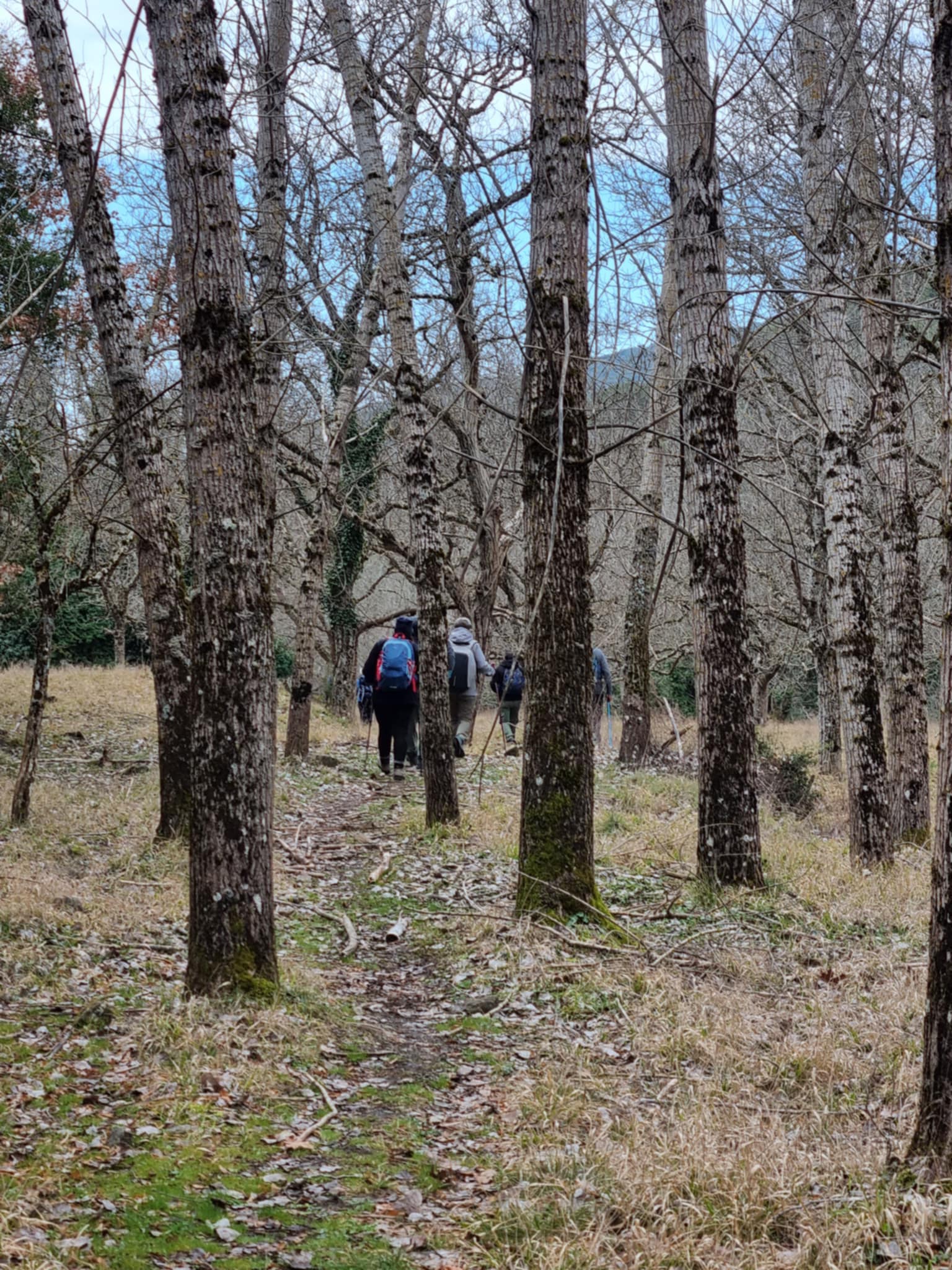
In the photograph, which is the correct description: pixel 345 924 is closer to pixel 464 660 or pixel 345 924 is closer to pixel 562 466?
pixel 562 466

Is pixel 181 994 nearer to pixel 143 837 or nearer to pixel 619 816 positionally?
pixel 143 837

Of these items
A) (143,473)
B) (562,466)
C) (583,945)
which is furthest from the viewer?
(143,473)

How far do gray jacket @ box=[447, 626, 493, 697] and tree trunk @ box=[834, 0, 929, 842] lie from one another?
5.69 metres

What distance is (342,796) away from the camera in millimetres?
13406

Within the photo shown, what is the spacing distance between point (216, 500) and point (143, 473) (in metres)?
4.36

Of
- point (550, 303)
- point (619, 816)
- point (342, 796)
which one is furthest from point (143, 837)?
point (550, 303)

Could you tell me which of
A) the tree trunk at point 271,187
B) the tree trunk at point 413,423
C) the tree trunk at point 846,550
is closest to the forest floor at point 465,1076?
A: the tree trunk at point 846,550

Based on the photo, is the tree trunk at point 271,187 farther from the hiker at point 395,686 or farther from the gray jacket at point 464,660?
the gray jacket at point 464,660

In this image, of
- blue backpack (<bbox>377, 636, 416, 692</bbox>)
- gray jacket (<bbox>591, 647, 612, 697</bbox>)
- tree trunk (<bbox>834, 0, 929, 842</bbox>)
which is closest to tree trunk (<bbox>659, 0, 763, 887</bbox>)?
tree trunk (<bbox>834, 0, 929, 842</bbox>)

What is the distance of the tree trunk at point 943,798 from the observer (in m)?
3.40

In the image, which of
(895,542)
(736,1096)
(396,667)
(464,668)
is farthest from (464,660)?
(736,1096)

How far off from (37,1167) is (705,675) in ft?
19.3

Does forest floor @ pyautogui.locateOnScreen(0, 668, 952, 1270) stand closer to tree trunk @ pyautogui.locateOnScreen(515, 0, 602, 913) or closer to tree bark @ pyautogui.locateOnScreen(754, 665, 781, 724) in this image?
tree trunk @ pyautogui.locateOnScreen(515, 0, 602, 913)

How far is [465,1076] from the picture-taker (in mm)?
5047
